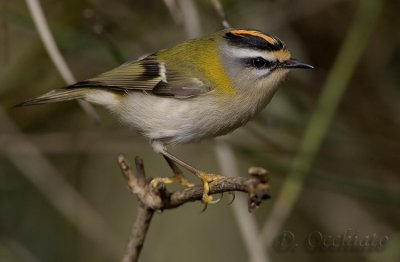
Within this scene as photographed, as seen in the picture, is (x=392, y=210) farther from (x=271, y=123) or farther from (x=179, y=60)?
(x=179, y=60)

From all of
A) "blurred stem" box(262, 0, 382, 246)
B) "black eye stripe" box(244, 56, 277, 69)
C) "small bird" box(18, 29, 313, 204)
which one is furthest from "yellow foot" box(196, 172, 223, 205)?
"black eye stripe" box(244, 56, 277, 69)

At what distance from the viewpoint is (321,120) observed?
10.1ft

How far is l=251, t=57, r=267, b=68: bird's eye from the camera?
289 centimetres

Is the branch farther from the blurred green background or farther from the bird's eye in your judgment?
the blurred green background

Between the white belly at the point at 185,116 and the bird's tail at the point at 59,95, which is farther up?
the bird's tail at the point at 59,95

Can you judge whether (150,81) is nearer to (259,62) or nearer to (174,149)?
(259,62)

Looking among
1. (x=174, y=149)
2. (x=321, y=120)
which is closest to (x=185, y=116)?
(x=321, y=120)

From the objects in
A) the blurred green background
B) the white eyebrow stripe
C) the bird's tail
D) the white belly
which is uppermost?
the bird's tail

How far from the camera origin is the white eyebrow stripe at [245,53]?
112 inches

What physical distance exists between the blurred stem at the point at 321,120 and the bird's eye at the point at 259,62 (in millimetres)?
345

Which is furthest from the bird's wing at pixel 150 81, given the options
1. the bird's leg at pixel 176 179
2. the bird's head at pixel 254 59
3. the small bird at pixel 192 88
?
the bird's leg at pixel 176 179

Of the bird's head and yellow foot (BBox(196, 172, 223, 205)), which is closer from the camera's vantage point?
yellow foot (BBox(196, 172, 223, 205))

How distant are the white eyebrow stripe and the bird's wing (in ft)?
0.53

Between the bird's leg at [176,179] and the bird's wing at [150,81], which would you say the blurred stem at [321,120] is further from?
the bird's wing at [150,81]
